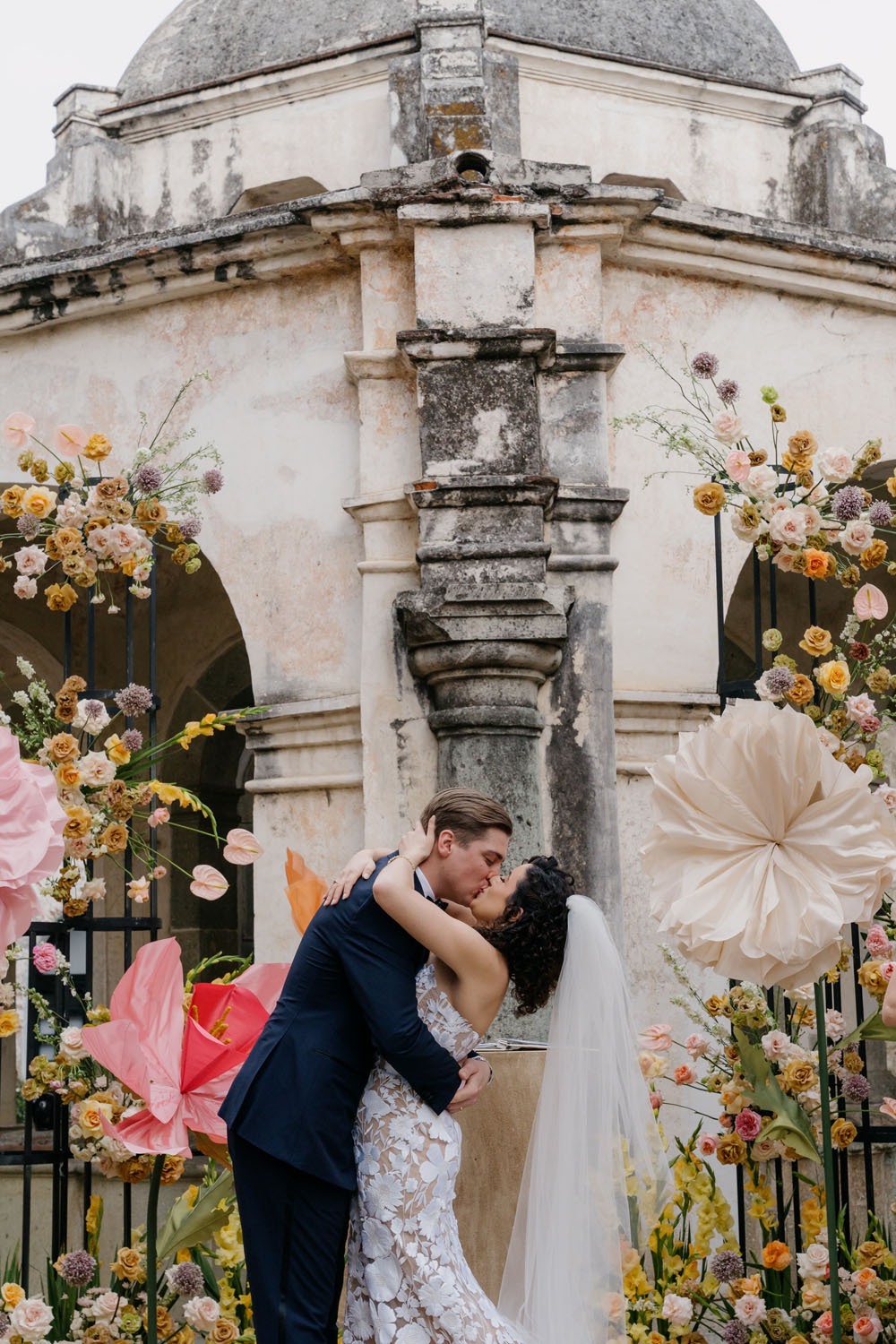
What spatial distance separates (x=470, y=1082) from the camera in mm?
3170

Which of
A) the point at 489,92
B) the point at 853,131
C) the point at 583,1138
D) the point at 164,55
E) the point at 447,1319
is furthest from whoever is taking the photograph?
the point at 164,55

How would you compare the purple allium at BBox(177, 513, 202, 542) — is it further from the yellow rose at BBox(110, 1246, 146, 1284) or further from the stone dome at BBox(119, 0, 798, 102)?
the stone dome at BBox(119, 0, 798, 102)

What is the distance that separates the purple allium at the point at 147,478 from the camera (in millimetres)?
3818

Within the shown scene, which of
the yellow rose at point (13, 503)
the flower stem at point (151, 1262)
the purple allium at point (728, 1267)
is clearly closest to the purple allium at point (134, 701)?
the yellow rose at point (13, 503)

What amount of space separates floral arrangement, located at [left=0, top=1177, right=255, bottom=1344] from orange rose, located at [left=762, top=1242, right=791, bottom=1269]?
1301 millimetres

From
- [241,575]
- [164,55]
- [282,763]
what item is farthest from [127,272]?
[164,55]

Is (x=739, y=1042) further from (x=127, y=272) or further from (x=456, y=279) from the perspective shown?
(x=127, y=272)

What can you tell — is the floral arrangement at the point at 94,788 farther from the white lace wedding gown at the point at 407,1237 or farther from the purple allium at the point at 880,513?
the purple allium at the point at 880,513

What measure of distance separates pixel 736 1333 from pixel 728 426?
219cm

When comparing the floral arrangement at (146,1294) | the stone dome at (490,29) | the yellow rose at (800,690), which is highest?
the stone dome at (490,29)

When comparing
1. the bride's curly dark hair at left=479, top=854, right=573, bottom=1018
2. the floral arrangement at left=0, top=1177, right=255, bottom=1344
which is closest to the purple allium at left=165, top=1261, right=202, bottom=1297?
the floral arrangement at left=0, top=1177, right=255, bottom=1344

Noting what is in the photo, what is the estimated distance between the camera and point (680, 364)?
5.18 metres

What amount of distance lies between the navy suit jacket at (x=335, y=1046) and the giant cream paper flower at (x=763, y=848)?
1.81 feet

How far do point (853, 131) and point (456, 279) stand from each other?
5.55 m
